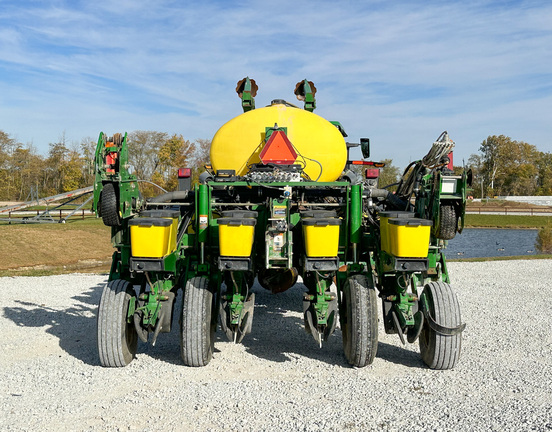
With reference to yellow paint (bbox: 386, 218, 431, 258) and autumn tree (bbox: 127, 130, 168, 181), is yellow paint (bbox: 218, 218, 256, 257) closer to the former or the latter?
yellow paint (bbox: 386, 218, 431, 258)

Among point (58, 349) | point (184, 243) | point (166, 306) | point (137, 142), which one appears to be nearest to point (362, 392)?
point (166, 306)

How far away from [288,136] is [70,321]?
4.52 metres

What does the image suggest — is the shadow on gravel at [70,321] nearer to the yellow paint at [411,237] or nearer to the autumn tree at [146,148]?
the yellow paint at [411,237]

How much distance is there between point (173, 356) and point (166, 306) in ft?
2.72

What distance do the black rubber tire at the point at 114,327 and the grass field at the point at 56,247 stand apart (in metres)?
10.1

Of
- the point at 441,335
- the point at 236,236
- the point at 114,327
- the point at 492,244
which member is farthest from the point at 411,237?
the point at 492,244

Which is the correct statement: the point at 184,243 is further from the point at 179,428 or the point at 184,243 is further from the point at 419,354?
the point at 419,354

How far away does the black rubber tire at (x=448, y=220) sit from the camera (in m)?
5.79

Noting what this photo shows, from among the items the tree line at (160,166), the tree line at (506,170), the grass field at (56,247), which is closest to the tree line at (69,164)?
the tree line at (160,166)

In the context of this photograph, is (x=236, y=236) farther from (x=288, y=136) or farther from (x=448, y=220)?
(x=448, y=220)

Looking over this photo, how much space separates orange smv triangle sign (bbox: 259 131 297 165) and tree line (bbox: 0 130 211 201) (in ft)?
111

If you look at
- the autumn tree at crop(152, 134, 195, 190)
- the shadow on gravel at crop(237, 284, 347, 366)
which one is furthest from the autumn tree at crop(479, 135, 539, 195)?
the shadow on gravel at crop(237, 284, 347, 366)

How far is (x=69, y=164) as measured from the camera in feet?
177

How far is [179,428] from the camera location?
4.26 m
